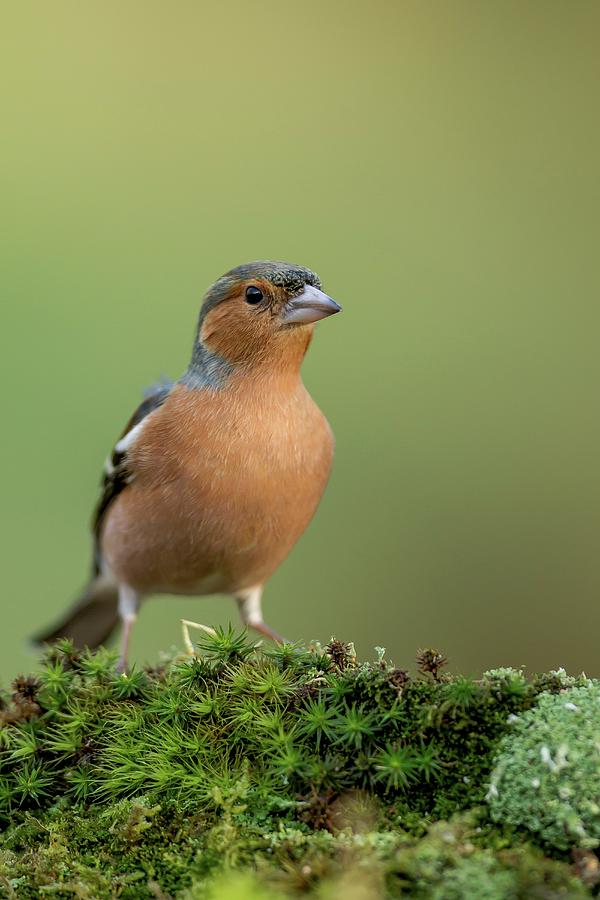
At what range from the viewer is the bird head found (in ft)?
17.6

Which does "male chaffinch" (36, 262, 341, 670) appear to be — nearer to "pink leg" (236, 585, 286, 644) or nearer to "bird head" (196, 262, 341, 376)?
"bird head" (196, 262, 341, 376)

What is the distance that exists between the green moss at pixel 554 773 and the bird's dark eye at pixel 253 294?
3.02 m

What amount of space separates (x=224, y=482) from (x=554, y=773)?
2.65 meters

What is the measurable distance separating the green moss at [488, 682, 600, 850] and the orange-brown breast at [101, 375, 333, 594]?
7.75ft

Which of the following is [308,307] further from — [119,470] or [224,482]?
[119,470]

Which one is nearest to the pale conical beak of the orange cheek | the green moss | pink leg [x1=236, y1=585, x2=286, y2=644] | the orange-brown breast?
the orange cheek

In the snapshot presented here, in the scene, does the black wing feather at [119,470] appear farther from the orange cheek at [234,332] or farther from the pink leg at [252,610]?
the pink leg at [252,610]

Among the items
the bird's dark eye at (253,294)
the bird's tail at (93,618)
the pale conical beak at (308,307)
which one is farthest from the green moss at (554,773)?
the bird's tail at (93,618)

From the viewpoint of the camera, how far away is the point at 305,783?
123 inches

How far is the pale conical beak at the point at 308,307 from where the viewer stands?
5203mm

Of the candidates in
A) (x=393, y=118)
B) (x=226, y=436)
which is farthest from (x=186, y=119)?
(x=226, y=436)

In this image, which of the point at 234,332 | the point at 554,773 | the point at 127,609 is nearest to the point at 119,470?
the point at 127,609

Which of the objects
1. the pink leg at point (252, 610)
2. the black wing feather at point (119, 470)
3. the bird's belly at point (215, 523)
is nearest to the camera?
the bird's belly at point (215, 523)

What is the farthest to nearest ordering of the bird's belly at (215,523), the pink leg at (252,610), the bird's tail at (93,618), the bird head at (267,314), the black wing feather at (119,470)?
the bird's tail at (93,618)
the pink leg at (252,610)
the black wing feather at (119,470)
the bird head at (267,314)
the bird's belly at (215,523)
